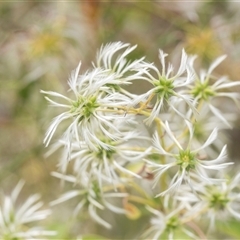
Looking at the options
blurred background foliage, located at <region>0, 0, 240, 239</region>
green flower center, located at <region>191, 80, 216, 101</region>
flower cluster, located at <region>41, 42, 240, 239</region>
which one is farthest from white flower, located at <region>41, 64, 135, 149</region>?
blurred background foliage, located at <region>0, 0, 240, 239</region>

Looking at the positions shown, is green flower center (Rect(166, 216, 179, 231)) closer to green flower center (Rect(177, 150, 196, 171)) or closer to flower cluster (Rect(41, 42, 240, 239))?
flower cluster (Rect(41, 42, 240, 239))

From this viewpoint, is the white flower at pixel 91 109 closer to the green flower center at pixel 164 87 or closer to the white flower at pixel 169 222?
the green flower center at pixel 164 87

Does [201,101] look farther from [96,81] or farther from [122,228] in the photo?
[122,228]

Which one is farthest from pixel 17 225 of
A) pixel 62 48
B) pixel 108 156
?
pixel 62 48

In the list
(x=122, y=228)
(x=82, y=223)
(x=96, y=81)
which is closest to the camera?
(x=96, y=81)

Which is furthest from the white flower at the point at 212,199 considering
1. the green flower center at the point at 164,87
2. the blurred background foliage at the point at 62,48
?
the blurred background foliage at the point at 62,48

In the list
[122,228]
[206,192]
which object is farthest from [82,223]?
[206,192]

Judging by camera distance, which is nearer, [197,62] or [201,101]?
[201,101]
